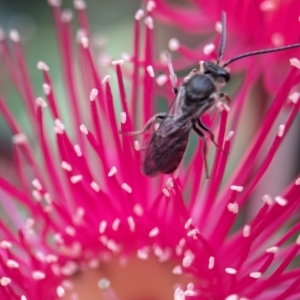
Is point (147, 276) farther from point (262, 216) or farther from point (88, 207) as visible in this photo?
point (262, 216)

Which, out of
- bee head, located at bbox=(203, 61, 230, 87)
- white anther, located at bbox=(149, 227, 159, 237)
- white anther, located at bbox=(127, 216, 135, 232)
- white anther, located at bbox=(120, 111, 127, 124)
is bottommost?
white anther, located at bbox=(149, 227, 159, 237)

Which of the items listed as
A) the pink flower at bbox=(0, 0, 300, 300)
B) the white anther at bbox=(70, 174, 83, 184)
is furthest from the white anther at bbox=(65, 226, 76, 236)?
the white anther at bbox=(70, 174, 83, 184)

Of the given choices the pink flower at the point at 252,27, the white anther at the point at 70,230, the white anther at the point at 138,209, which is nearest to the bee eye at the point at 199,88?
the pink flower at the point at 252,27

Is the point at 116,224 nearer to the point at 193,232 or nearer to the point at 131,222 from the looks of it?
the point at 131,222

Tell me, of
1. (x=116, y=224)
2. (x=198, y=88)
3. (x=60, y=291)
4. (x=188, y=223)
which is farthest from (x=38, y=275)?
(x=198, y=88)

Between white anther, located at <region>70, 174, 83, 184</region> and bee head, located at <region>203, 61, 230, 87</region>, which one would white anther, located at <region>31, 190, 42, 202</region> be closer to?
white anther, located at <region>70, 174, 83, 184</region>

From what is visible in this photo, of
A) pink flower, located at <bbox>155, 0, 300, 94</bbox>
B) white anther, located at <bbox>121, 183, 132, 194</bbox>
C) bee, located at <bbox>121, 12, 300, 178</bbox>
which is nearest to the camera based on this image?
bee, located at <bbox>121, 12, 300, 178</bbox>
